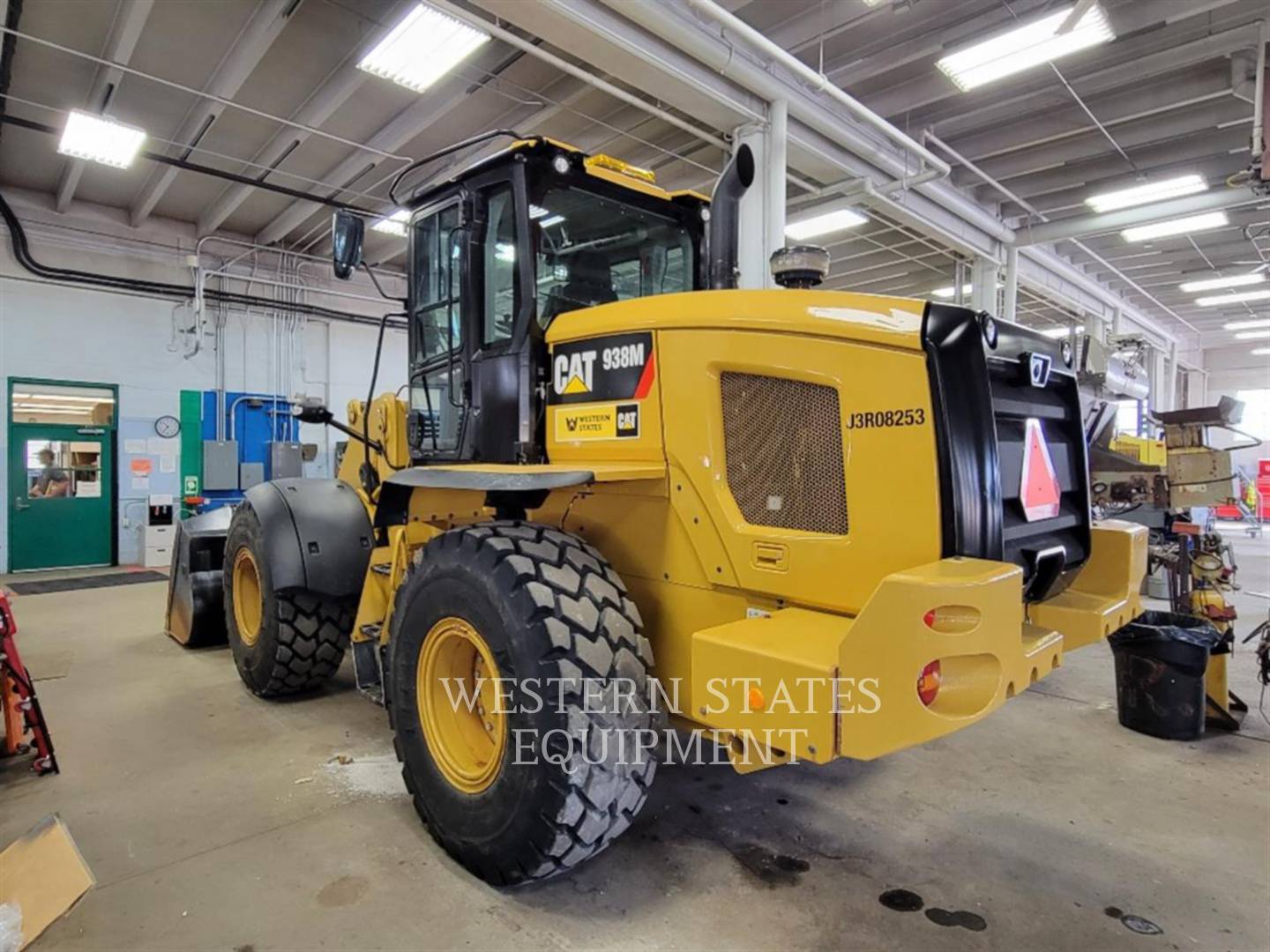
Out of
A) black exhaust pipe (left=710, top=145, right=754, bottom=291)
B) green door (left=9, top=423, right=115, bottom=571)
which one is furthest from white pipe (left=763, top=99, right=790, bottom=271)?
green door (left=9, top=423, right=115, bottom=571)

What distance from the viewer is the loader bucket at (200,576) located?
521cm

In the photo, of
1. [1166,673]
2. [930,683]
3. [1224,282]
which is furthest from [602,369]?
[1224,282]

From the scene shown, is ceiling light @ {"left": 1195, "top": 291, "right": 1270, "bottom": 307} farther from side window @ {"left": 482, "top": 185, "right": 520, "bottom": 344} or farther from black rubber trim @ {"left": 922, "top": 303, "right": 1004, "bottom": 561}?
side window @ {"left": 482, "top": 185, "right": 520, "bottom": 344}

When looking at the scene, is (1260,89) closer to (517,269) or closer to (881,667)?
(517,269)

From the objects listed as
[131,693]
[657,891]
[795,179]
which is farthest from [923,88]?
[131,693]

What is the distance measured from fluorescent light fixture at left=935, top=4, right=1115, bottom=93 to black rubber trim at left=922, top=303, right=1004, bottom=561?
13.2 feet

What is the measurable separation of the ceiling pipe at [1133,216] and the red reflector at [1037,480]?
7784mm

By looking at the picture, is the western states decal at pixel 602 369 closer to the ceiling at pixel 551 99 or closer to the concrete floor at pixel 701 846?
the concrete floor at pixel 701 846

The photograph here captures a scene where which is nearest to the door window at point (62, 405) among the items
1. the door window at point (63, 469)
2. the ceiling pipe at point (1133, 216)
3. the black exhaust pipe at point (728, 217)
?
the door window at point (63, 469)


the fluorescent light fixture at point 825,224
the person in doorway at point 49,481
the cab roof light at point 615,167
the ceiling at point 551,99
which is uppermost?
the ceiling at point 551,99

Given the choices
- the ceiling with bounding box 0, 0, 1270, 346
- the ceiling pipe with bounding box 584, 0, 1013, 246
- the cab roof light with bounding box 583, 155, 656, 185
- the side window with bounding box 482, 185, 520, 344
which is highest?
the ceiling with bounding box 0, 0, 1270, 346

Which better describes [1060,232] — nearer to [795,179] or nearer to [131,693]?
[795,179]

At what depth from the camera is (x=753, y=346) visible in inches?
85.4

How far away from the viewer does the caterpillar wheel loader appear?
1799 millimetres
